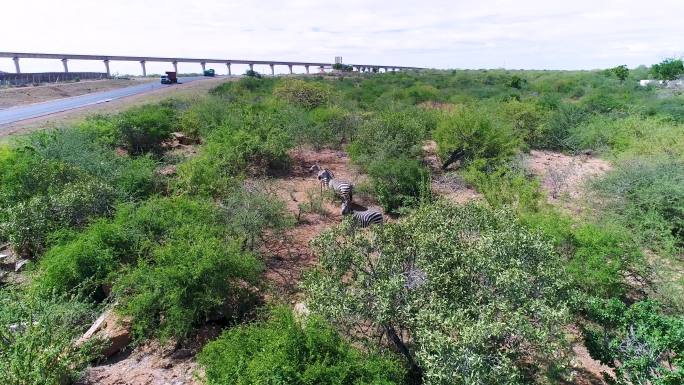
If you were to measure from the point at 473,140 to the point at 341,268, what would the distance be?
1181 centimetres

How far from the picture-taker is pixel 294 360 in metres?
5.72

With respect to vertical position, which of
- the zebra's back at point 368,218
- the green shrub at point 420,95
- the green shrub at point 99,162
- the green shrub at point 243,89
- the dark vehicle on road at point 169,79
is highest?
the dark vehicle on road at point 169,79

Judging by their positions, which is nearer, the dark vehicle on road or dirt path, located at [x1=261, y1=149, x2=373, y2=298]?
dirt path, located at [x1=261, y1=149, x2=373, y2=298]

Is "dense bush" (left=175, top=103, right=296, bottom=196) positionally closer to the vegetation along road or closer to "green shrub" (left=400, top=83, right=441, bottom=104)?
the vegetation along road

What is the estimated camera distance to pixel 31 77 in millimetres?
46031

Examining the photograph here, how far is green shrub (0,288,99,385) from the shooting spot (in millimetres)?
5809

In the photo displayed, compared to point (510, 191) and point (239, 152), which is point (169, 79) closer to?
point (239, 152)

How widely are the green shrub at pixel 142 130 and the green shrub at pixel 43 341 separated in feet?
38.1

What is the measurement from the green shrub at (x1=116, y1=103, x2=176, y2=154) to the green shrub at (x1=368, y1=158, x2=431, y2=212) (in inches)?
421

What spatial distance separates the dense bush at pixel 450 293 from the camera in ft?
17.6

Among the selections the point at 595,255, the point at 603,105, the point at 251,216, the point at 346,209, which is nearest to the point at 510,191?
the point at 595,255

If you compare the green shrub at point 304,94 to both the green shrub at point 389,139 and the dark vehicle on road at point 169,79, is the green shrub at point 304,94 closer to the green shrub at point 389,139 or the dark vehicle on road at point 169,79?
the green shrub at point 389,139

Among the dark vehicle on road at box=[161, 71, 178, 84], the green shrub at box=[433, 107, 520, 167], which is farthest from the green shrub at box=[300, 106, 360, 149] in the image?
the dark vehicle on road at box=[161, 71, 178, 84]

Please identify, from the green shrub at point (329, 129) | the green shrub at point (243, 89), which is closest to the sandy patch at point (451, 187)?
the green shrub at point (329, 129)
